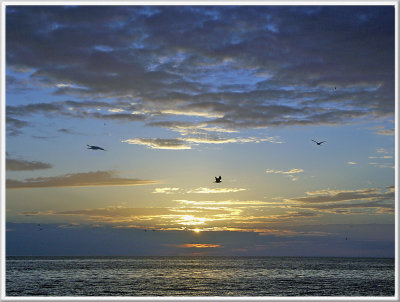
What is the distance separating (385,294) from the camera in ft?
203

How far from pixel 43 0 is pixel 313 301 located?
1011 inches

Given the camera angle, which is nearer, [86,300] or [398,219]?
[398,219]

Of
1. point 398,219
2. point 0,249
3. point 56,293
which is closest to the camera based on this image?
point 398,219

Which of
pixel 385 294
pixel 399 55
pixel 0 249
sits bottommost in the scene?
pixel 385 294

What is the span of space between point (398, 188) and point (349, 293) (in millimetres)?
41516

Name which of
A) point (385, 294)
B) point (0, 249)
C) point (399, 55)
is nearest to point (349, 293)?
point (385, 294)

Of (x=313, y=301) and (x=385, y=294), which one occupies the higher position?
(x=313, y=301)

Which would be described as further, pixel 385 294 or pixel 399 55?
pixel 385 294

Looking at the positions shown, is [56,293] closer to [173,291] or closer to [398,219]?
[173,291]

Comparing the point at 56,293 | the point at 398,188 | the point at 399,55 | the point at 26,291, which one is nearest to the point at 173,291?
the point at 56,293

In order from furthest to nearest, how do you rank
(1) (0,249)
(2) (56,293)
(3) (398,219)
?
1. (2) (56,293)
2. (1) (0,249)
3. (3) (398,219)

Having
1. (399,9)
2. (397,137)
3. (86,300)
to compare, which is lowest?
(86,300)

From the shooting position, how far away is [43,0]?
27.4m

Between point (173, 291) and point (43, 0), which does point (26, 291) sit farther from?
point (43, 0)
